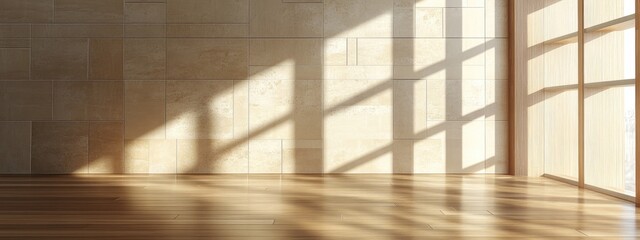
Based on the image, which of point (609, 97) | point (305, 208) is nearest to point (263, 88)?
point (305, 208)

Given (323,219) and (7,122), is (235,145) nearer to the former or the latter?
(7,122)

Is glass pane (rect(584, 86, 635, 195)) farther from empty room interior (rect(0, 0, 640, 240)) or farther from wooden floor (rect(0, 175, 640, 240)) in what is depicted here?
empty room interior (rect(0, 0, 640, 240))

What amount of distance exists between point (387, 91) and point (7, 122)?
3356 mm

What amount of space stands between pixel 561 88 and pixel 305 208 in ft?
8.84

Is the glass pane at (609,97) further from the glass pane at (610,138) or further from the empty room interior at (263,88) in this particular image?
the empty room interior at (263,88)

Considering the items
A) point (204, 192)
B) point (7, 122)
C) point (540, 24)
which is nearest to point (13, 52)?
point (7, 122)

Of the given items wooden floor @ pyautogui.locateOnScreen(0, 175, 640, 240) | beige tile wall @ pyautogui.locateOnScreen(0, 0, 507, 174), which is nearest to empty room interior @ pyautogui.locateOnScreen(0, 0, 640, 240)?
beige tile wall @ pyautogui.locateOnScreen(0, 0, 507, 174)

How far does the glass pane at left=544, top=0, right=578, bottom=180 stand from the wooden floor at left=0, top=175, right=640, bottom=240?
33 cm

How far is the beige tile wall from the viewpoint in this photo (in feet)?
21.5

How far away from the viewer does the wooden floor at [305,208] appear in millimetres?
3453

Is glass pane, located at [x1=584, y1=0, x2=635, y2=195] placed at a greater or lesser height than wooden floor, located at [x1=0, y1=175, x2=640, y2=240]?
greater

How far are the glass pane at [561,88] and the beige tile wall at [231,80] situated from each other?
1.64 feet

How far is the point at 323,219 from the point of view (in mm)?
3877

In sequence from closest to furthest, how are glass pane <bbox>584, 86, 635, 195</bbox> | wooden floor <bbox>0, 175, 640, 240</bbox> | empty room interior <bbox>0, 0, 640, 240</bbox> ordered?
wooden floor <bbox>0, 175, 640, 240</bbox> < glass pane <bbox>584, 86, 635, 195</bbox> < empty room interior <bbox>0, 0, 640, 240</bbox>
